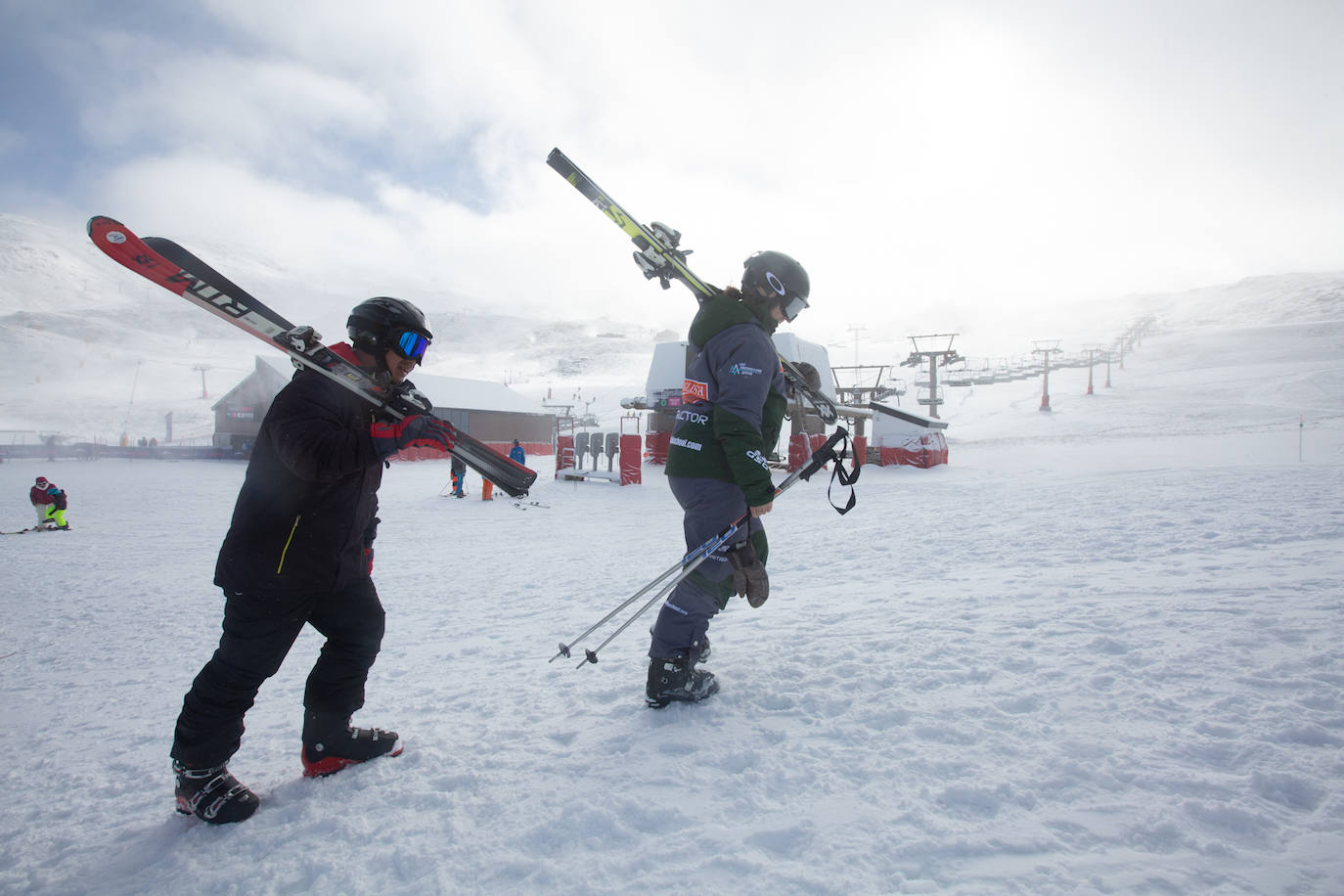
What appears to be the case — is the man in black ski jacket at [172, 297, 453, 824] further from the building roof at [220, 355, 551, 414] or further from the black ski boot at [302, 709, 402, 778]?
the building roof at [220, 355, 551, 414]

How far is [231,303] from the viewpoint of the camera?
2.37 meters

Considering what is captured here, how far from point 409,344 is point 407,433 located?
0.42m

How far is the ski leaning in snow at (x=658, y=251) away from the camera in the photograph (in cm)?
409

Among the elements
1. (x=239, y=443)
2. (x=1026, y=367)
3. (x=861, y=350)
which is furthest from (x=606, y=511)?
(x=861, y=350)

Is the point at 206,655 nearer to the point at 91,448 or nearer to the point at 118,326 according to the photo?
the point at 91,448

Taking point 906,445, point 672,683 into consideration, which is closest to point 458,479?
point 672,683

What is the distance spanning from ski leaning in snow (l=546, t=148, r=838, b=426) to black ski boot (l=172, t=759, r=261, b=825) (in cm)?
Answer: 340

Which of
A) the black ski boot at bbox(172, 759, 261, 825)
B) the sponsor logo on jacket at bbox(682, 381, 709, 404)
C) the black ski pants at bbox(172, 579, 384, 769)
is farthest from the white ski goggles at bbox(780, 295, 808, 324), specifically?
the black ski boot at bbox(172, 759, 261, 825)

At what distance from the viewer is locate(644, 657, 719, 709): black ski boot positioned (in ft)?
9.26

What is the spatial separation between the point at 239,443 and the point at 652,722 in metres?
39.3

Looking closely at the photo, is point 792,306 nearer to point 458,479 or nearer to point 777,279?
point 777,279

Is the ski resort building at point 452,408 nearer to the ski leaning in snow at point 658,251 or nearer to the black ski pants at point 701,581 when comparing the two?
the ski leaning in snow at point 658,251

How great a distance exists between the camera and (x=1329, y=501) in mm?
6965

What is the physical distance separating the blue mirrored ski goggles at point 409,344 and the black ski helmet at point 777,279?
160 centimetres
